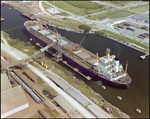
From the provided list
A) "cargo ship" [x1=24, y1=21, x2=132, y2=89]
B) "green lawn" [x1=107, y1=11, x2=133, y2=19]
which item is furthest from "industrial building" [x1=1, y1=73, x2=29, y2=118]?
"green lawn" [x1=107, y1=11, x2=133, y2=19]

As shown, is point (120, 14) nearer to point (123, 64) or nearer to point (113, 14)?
point (113, 14)

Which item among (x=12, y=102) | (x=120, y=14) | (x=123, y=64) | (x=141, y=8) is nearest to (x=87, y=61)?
(x=123, y=64)

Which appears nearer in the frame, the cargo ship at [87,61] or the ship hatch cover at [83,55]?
the cargo ship at [87,61]

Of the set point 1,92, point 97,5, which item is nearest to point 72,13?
point 97,5

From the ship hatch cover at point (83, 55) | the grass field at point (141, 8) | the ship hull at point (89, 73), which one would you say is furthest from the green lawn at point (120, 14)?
the ship hull at point (89, 73)

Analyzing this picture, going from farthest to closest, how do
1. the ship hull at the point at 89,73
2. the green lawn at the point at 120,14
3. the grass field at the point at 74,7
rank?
1. the grass field at the point at 74,7
2. the green lawn at the point at 120,14
3. the ship hull at the point at 89,73

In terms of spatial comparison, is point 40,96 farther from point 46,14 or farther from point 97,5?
point 97,5

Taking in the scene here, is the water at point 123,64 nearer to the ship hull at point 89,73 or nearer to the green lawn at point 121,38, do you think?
the ship hull at point 89,73
